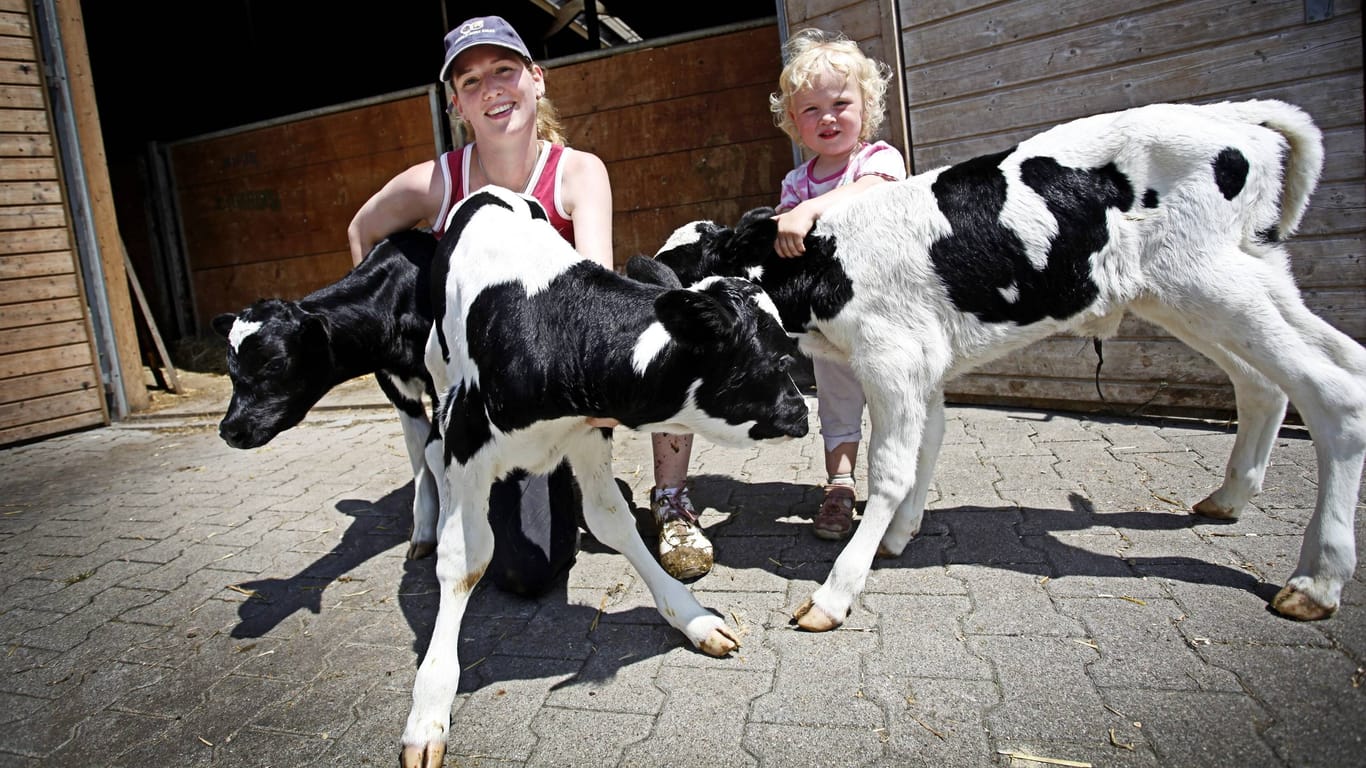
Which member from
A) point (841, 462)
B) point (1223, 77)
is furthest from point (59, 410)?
point (1223, 77)

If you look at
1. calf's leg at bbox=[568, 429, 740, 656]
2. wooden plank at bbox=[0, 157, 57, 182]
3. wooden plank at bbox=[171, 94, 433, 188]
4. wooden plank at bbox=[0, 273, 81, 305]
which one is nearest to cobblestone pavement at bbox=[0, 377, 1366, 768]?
calf's leg at bbox=[568, 429, 740, 656]

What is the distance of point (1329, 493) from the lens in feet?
7.75

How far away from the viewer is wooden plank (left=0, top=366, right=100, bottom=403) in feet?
20.9

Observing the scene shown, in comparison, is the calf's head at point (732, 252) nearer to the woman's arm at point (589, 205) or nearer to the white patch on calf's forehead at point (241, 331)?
the woman's arm at point (589, 205)

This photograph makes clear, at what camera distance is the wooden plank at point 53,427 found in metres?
6.38

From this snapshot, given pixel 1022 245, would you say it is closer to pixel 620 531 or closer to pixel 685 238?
pixel 685 238

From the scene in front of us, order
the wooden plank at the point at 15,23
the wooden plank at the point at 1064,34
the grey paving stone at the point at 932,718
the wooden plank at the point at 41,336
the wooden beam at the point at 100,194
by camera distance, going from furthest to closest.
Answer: the wooden beam at the point at 100,194 → the wooden plank at the point at 41,336 → the wooden plank at the point at 15,23 → the wooden plank at the point at 1064,34 → the grey paving stone at the point at 932,718

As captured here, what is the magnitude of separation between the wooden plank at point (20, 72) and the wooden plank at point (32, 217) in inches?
40.1

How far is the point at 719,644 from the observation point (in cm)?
250

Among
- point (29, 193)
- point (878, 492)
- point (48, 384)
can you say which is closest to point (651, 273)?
point (878, 492)

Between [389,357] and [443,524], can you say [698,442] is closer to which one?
[389,357]

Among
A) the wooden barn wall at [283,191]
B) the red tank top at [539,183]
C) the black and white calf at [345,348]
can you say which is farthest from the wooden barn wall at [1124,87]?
the wooden barn wall at [283,191]

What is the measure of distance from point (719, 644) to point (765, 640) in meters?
0.18

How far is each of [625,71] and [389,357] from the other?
4.56m
